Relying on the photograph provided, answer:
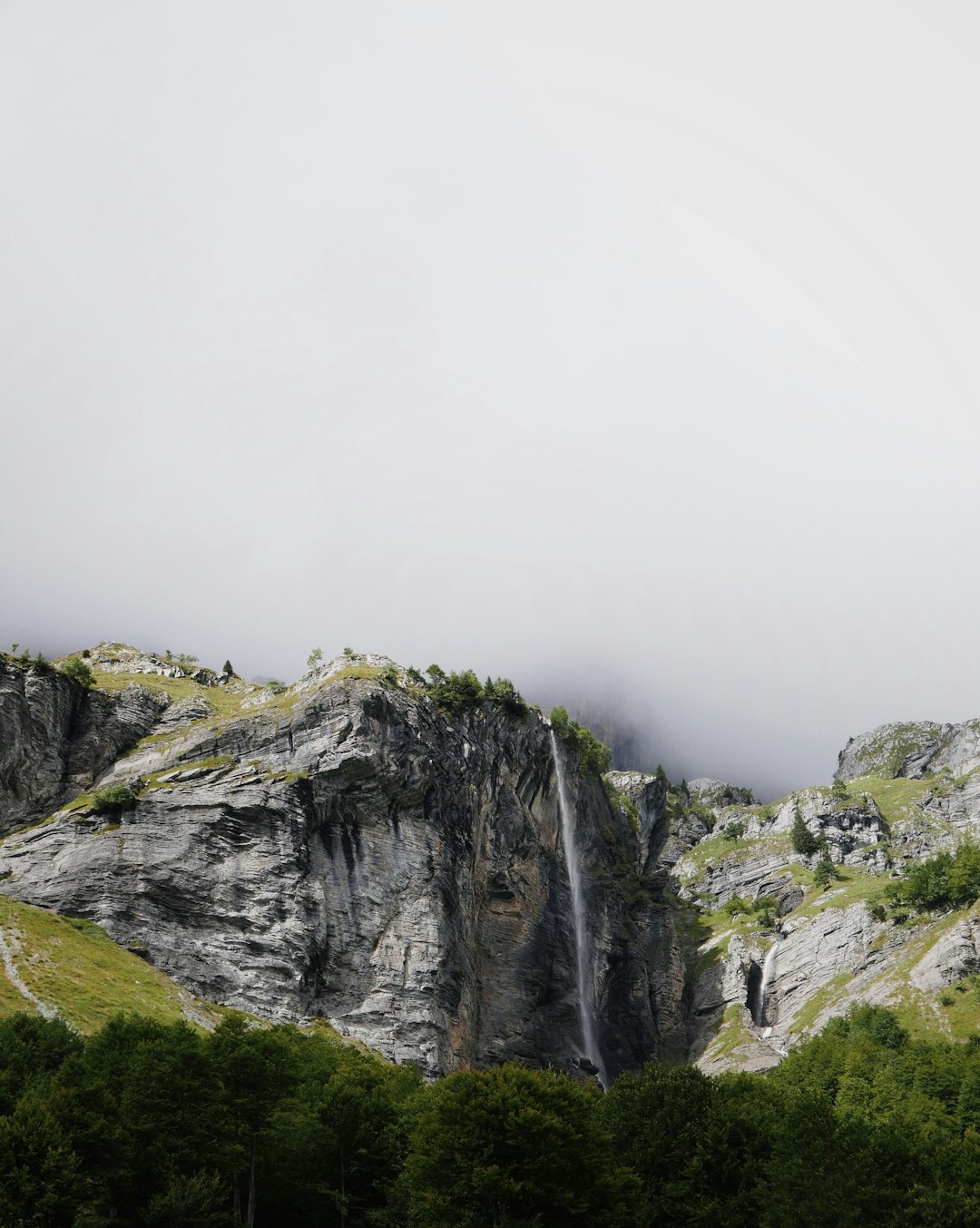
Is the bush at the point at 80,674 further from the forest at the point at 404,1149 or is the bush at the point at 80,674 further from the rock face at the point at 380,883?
the forest at the point at 404,1149

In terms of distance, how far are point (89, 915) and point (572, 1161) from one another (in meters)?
67.4

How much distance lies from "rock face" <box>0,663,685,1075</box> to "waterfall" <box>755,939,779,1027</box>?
13.0 meters

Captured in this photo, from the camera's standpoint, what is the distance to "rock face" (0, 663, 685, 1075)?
111 m

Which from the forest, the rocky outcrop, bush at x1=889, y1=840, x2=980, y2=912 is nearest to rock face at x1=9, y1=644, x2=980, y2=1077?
the rocky outcrop

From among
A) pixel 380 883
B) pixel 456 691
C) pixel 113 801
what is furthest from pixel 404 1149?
pixel 456 691

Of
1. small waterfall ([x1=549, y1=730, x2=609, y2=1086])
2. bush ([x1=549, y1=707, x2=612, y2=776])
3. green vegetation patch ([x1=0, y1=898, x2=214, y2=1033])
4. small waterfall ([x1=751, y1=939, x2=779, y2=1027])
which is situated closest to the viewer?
green vegetation patch ([x1=0, y1=898, x2=214, y2=1033])

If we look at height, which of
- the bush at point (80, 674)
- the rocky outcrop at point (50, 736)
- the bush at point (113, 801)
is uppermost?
the bush at point (80, 674)

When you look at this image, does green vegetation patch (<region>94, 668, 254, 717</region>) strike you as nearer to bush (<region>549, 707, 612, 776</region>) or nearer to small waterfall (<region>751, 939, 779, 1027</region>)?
bush (<region>549, 707, 612, 776</region>)

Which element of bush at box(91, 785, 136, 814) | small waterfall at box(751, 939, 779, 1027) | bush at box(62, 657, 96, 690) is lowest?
small waterfall at box(751, 939, 779, 1027)

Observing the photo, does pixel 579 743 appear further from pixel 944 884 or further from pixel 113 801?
pixel 113 801

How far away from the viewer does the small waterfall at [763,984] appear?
6280 inches

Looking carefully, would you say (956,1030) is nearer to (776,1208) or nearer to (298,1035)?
(776,1208)

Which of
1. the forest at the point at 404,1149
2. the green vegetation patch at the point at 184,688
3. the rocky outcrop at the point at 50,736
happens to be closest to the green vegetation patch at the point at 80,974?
the forest at the point at 404,1149

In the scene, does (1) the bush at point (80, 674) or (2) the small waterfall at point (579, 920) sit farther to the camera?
(2) the small waterfall at point (579, 920)
